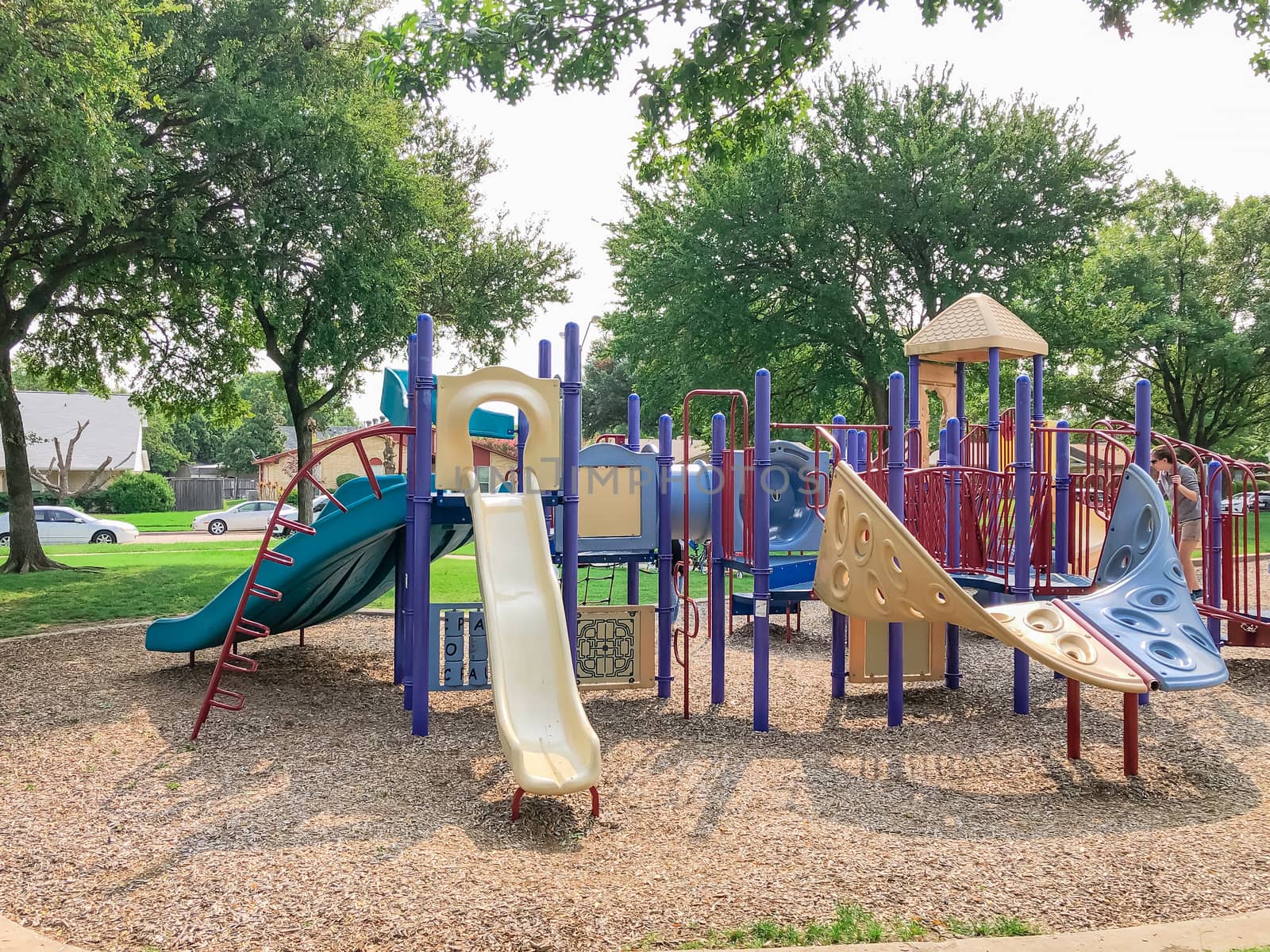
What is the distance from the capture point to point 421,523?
7199mm

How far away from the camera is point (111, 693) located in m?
8.28

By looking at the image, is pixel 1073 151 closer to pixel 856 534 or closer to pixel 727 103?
pixel 727 103

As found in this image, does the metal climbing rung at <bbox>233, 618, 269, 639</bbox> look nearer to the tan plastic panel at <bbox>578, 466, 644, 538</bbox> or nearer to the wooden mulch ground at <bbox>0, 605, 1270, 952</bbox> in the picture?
the wooden mulch ground at <bbox>0, 605, 1270, 952</bbox>

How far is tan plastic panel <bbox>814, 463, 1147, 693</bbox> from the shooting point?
5910mm

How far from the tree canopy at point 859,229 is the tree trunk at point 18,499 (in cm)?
1471

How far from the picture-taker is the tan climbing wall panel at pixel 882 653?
8.06 m

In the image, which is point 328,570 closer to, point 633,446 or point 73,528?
point 633,446

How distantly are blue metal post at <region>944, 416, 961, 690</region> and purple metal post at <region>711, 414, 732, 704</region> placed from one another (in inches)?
78.7

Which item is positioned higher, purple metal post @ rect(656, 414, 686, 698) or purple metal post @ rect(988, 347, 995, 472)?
purple metal post @ rect(988, 347, 995, 472)

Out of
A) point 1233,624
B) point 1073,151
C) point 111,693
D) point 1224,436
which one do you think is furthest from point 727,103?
point 1224,436

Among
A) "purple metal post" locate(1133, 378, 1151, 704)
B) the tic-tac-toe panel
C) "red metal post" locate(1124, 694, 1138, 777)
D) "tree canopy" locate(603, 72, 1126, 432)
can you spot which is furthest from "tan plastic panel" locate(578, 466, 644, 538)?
"tree canopy" locate(603, 72, 1126, 432)

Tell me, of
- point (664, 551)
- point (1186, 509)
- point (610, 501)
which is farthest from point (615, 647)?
point (1186, 509)

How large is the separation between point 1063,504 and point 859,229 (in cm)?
1609

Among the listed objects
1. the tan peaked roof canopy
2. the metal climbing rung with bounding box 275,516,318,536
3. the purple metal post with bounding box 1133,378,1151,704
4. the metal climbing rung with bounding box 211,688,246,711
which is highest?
the tan peaked roof canopy
